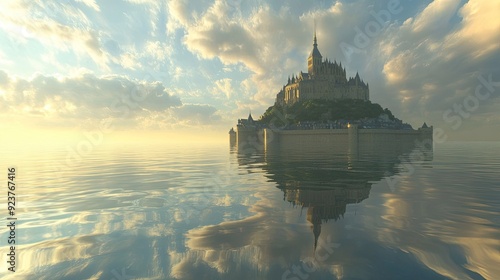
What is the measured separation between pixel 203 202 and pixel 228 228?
6442 millimetres

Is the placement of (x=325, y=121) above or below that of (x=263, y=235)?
above

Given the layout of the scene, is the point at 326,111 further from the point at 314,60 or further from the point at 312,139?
the point at 314,60

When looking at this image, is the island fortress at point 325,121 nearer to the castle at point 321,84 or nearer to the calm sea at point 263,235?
the castle at point 321,84

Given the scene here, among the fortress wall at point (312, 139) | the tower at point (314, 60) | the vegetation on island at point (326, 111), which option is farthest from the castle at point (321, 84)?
the fortress wall at point (312, 139)

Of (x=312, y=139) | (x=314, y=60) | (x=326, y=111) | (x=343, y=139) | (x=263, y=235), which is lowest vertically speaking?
(x=263, y=235)

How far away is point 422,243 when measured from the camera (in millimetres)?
11961

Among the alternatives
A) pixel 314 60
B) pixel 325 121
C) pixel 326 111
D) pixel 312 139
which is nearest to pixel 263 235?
pixel 312 139

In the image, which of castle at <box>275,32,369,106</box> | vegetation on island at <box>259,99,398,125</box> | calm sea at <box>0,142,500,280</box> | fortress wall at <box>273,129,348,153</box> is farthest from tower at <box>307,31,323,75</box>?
calm sea at <box>0,142,500,280</box>

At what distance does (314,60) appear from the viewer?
156375mm

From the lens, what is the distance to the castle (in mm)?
146375

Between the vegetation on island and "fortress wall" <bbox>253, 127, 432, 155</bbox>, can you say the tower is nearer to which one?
the vegetation on island

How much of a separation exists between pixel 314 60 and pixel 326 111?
138ft

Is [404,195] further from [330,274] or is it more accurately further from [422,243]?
[330,274]

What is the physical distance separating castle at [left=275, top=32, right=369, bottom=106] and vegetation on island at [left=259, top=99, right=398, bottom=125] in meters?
7.52
